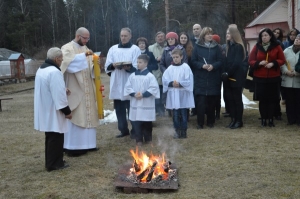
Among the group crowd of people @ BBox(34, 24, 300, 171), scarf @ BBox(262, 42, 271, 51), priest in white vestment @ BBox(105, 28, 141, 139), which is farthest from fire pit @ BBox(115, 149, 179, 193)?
scarf @ BBox(262, 42, 271, 51)

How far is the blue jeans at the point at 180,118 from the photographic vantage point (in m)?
7.19

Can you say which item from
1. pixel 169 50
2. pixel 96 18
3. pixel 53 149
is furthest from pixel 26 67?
pixel 53 149

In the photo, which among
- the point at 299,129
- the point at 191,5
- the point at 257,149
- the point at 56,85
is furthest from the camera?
the point at 191,5

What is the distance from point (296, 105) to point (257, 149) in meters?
2.23

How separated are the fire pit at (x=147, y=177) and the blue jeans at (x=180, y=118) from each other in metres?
2.17

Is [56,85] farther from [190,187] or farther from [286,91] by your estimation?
[286,91]

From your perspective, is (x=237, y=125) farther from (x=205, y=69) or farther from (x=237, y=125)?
(x=205, y=69)

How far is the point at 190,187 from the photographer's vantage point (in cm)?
461

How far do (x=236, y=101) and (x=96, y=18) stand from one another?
3788 centimetres

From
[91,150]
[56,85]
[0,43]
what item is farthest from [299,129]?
[0,43]

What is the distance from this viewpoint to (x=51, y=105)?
17.6 feet

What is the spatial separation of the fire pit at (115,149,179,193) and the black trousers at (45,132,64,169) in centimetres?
106

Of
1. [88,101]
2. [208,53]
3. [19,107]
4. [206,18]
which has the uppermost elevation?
[206,18]

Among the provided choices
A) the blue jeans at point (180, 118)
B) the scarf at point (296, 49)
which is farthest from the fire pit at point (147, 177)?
the scarf at point (296, 49)
